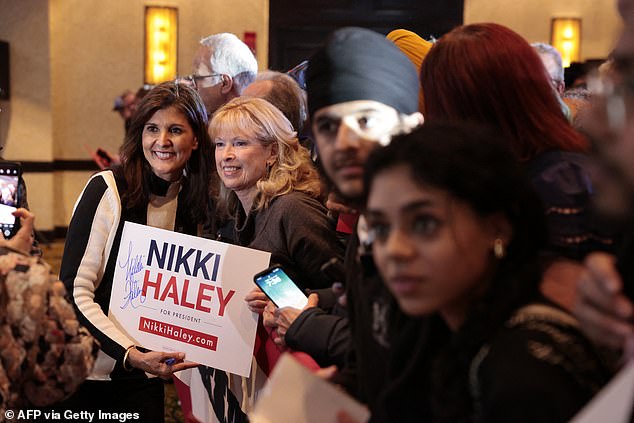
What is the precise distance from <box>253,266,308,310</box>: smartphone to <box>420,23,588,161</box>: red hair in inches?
35.7


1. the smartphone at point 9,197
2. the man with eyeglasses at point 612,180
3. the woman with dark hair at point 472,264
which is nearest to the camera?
the man with eyeglasses at point 612,180

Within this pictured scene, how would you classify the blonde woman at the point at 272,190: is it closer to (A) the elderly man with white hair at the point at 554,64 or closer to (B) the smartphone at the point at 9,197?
(B) the smartphone at the point at 9,197

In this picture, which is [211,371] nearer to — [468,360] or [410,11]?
[468,360]

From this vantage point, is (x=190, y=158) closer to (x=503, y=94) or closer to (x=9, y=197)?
(x=9, y=197)

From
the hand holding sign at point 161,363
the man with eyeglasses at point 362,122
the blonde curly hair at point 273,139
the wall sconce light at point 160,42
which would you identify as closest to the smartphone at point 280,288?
the blonde curly hair at point 273,139

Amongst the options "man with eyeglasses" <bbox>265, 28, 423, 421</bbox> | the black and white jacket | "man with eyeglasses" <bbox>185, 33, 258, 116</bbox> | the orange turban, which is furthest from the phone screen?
"man with eyeglasses" <bbox>185, 33, 258, 116</bbox>

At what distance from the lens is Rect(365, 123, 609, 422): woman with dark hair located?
1.18 m

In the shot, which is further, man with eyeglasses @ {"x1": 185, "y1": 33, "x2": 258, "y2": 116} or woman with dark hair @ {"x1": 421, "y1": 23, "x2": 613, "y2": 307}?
man with eyeglasses @ {"x1": 185, "y1": 33, "x2": 258, "y2": 116}

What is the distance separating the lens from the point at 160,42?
925 centimetres

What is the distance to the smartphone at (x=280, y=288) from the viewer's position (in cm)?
240

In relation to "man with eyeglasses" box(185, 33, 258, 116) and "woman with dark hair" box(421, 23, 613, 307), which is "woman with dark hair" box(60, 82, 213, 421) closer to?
"man with eyeglasses" box(185, 33, 258, 116)

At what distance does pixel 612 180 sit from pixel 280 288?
1513 mm

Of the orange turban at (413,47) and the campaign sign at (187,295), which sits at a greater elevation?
the orange turban at (413,47)

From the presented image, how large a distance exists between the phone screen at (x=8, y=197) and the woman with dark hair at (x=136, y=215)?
0.49 metres
